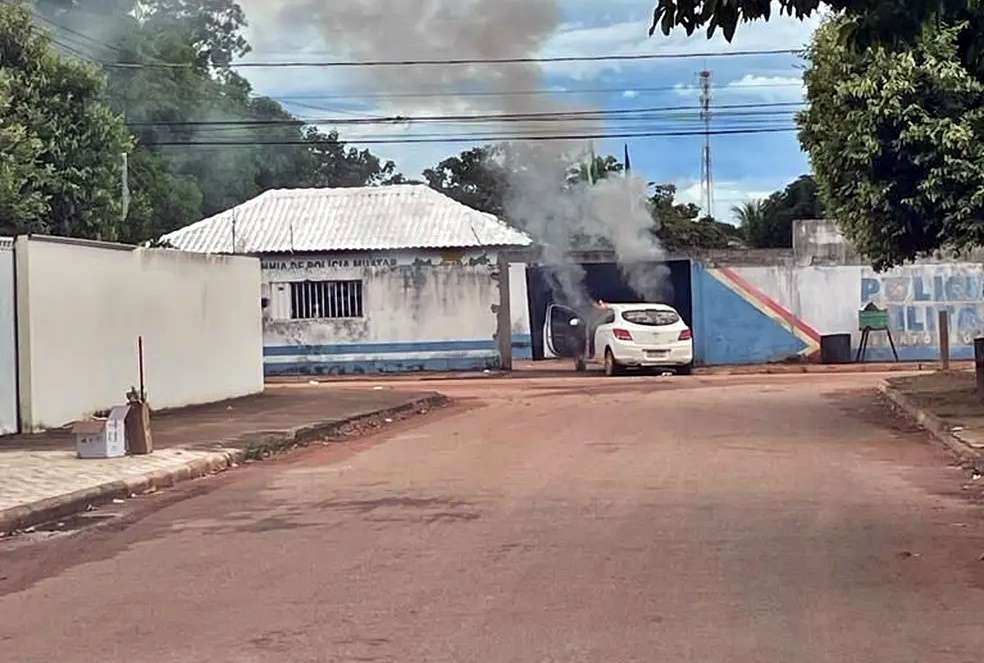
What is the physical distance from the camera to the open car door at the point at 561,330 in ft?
108

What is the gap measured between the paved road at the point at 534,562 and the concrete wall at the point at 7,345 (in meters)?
4.16

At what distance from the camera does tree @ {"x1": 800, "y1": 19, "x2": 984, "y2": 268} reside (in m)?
16.1

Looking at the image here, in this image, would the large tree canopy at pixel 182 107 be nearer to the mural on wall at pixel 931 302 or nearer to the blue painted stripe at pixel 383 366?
the blue painted stripe at pixel 383 366

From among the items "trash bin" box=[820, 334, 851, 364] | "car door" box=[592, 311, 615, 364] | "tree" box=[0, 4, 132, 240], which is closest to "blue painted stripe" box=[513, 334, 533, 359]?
"car door" box=[592, 311, 615, 364]

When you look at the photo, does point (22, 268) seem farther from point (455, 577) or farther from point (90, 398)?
point (455, 577)

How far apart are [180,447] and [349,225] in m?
22.3

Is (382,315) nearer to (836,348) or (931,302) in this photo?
(836,348)

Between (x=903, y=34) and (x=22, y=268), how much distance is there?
11892 millimetres

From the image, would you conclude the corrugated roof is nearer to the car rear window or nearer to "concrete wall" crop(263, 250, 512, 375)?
"concrete wall" crop(263, 250, 512, 375)

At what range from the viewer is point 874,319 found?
3062 cm

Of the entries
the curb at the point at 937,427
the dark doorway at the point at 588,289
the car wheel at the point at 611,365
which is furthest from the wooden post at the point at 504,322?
the curb at the point at 937,427

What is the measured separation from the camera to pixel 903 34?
8344 mm

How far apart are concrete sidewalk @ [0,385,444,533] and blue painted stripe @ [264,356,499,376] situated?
7675 millimetres

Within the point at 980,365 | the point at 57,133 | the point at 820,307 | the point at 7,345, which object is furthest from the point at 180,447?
the point at 820,307
